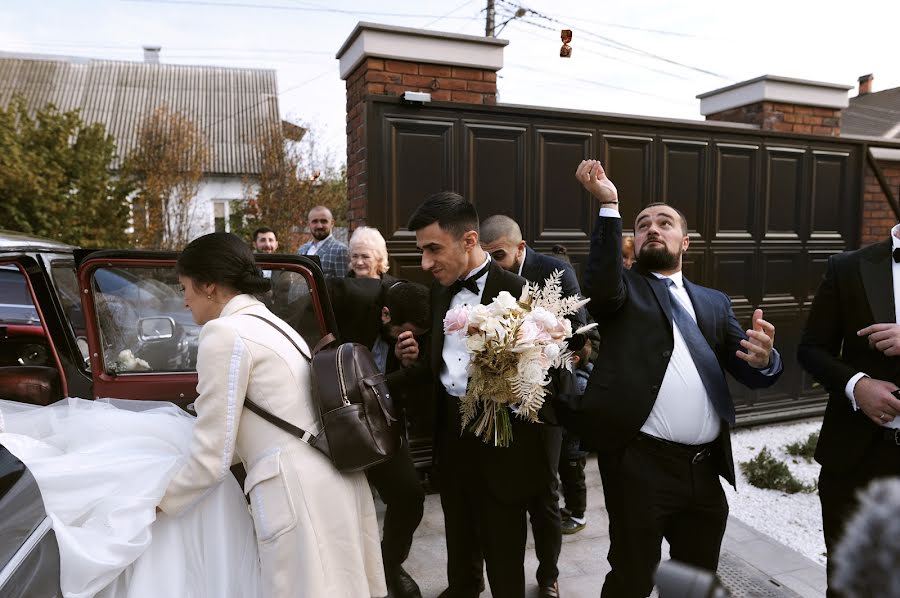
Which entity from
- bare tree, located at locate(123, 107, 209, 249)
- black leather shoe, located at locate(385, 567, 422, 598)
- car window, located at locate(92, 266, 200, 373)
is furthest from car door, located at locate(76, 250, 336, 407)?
bare tree, located at locate(123, 107, 209, 249)

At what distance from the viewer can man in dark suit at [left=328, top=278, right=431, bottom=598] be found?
3109 millimetres

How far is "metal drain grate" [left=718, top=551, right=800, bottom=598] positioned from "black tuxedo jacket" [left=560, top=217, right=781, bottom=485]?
1307 mm

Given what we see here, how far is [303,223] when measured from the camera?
57.7 feet

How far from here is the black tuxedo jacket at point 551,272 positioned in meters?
3.36

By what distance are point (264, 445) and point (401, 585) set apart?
5.66ft

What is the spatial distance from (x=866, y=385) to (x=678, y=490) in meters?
0.86

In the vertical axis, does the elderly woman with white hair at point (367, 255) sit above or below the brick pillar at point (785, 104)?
below

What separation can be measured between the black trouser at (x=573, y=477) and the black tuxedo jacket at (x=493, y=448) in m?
1.46

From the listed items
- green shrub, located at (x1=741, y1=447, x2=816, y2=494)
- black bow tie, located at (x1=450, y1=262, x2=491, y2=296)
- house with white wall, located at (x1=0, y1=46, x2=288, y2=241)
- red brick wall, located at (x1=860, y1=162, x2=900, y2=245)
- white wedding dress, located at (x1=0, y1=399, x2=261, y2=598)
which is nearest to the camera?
white wedding dress, located at (x1=0, y1=399, x2=261, y2=598)

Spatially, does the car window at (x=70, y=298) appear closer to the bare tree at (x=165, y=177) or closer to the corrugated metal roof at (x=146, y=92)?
the bare tree at (x=165, y=177)

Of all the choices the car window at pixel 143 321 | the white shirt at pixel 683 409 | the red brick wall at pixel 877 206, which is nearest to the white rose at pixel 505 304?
the white shirt at pixel 683 409

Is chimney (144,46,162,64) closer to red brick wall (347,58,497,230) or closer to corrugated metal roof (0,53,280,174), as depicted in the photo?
corrugated metal roof (0,53,280,174)

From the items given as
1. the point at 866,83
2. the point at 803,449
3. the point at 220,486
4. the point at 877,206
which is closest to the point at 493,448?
the point at 220,486

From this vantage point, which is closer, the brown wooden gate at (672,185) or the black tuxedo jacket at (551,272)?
the black tuxedo jacket at (551,272)
